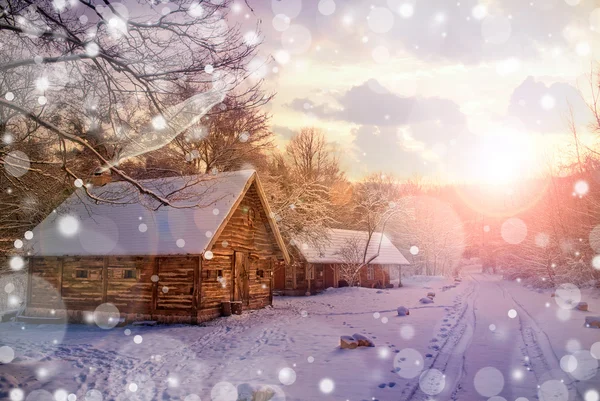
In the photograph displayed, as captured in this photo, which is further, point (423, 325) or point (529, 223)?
point (529, 223)

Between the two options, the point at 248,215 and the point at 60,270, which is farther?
the point at 248,215

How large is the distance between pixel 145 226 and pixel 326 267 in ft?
66.3

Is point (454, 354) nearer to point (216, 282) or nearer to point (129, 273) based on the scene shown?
point (216, 282)

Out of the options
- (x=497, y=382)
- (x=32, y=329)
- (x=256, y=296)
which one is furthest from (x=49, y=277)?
(x=497, y=382)

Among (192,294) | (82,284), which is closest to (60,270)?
(82,284)

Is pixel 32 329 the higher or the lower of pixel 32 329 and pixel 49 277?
the lower

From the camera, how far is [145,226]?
20188mm

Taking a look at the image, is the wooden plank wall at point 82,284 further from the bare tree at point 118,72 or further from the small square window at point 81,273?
the bare tree at point 118,72

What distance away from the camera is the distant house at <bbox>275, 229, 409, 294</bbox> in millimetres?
34312

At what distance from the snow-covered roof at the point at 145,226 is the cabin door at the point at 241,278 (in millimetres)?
2436

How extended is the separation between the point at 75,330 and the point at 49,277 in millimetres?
4982

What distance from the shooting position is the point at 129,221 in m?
21.0

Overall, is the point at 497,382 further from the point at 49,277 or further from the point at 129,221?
the point at 49,277

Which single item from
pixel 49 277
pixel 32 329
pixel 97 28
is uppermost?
pixel 97 28
